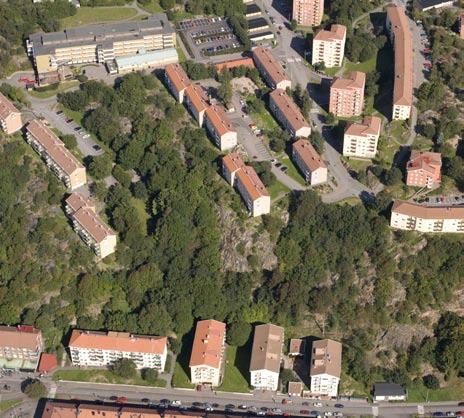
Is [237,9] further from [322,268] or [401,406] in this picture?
[401,406]

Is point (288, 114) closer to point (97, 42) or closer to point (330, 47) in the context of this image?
point (330, 47)

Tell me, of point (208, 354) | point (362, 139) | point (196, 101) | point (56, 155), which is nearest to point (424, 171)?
point (362, 139)

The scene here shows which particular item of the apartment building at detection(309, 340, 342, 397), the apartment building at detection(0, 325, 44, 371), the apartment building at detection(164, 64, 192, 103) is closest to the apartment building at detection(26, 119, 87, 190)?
the apartment building at detection(164, 64, 192, 103)

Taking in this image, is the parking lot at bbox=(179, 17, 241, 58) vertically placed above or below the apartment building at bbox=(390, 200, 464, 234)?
above

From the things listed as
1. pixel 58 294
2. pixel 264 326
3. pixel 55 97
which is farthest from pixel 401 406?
pixel 55 97

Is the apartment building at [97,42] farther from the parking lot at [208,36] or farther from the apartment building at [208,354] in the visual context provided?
the apartment building at [208,354]

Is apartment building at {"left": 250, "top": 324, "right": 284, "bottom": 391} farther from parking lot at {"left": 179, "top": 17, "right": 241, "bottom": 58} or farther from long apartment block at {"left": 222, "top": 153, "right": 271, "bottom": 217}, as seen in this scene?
parking lot at {"left": 179, "top": 17, "right": 241, "bottom": 58}
